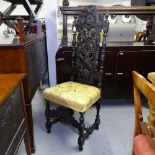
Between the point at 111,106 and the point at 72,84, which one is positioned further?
the point at 111,106

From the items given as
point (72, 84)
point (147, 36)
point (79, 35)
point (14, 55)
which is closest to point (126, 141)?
point (72, 84)

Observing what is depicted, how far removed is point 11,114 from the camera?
117cm

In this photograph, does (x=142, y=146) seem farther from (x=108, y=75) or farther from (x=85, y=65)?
(x=108, y=75)

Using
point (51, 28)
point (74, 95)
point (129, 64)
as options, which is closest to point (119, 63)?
point (129, 64)

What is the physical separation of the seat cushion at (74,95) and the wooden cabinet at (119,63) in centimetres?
46

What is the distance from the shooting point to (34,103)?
2.65 meters

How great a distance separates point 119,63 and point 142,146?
4.66 ft

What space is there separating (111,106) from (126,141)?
758 millimetres

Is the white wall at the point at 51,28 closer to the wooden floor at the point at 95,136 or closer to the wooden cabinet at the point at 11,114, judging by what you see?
the wooden floor at the point at 95,136

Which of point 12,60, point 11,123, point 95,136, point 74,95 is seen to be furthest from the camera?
point 95,136

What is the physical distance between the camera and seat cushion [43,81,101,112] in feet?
5.35

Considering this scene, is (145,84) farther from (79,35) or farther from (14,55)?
(79,35)

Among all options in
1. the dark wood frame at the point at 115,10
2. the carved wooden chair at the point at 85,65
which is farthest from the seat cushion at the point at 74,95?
the dark wood frame at the point at 115,10

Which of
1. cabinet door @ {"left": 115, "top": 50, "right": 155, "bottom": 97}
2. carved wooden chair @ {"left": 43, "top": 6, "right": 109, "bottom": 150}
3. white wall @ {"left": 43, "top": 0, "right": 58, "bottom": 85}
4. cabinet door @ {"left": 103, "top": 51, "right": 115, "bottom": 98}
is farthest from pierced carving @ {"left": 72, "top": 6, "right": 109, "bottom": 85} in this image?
white wall @ {"left": 43, "top": 0, "right": 58, "bottom": 85}
